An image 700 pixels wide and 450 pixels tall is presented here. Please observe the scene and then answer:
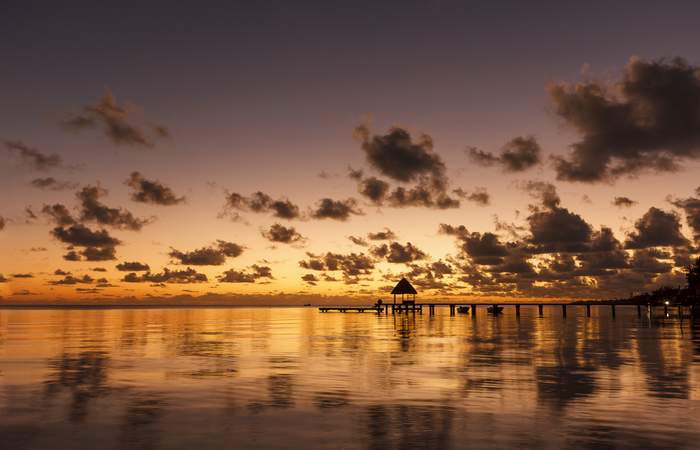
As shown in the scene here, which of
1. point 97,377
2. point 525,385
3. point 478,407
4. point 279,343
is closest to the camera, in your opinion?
point 478,407

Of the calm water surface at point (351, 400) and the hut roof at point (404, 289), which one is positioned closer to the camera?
the calm water surface at point (351, 400)

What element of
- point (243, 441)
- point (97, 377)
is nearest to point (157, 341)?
point (97, 377)

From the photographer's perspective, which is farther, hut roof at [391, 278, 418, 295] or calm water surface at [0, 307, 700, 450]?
hut roof at [391, 278, 418, 295]

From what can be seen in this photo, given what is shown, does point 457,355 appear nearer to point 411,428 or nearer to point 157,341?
point 411,428

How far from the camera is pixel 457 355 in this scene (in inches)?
1615

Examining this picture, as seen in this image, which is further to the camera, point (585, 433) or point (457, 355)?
point (457, 355)

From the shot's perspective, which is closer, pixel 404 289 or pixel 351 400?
pixel 351 400

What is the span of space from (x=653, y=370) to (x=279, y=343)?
29.5m

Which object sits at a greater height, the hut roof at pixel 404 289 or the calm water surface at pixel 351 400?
the hut roof at pixel 404 289

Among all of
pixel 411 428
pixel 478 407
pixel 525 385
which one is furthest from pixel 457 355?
pixel 411 428

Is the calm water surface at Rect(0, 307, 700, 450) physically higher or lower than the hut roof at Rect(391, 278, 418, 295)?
lower

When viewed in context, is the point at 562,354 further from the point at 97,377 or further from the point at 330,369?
the point at 97,377

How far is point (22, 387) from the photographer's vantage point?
27.1m

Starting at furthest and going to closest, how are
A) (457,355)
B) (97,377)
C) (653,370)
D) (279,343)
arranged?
(279,343)
(457,355)
(653,370)
(97,377)
